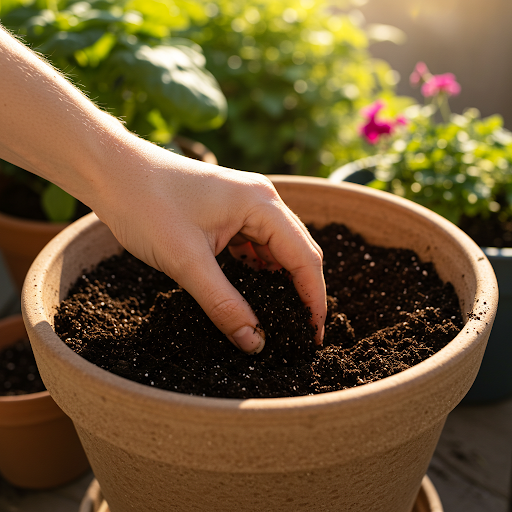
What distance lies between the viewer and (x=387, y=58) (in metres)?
3.28

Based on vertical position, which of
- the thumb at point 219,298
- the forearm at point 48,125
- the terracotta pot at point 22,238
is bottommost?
the terracotta pot at point 22,238

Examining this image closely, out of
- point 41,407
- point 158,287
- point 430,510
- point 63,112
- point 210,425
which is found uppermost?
point 63,112

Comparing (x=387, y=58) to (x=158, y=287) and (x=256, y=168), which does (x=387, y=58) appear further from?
(x=158, y=287)

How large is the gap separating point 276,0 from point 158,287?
196 cm

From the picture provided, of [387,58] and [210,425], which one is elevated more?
[210,425]

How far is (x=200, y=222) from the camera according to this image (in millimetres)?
813

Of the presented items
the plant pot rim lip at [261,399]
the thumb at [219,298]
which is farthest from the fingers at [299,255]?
the plant pot rim lip at [261,399]

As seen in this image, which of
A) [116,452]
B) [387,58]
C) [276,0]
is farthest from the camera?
[387,58]

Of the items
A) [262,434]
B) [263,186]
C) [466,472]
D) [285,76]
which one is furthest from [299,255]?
[285,76]

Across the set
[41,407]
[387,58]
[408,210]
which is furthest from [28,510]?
[387,58]

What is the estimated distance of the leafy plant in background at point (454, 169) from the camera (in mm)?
1510

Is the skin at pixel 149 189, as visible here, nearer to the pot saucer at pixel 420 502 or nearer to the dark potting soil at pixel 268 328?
the dark potting soil at pixel 268 328

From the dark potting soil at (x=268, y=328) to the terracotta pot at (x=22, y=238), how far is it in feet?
2.24

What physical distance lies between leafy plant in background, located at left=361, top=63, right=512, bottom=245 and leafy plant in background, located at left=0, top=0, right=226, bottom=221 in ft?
2.00
